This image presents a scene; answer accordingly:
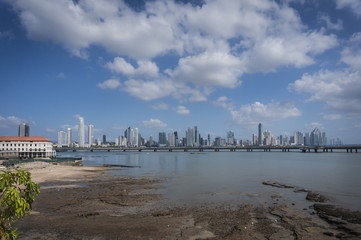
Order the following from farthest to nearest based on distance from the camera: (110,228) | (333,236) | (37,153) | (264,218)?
(37,153), (264,218), (110,228), (333,236)

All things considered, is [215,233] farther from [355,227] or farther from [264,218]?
[355,227]

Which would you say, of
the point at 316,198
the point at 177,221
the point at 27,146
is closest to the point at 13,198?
the point at 177,221

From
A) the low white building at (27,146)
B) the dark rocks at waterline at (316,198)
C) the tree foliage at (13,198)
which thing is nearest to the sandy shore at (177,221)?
the dark rocks at waterline at (316,198)

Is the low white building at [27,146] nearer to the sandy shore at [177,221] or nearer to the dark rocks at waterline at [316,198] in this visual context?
the sandy shore at [177,221]

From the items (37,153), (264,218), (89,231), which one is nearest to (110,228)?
(89,231)

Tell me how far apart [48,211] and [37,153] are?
371ft

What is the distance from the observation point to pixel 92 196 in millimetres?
34469

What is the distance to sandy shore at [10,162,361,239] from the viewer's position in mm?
19500

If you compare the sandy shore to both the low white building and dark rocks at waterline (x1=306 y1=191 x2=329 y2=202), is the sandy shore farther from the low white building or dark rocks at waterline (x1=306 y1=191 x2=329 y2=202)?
the low white building

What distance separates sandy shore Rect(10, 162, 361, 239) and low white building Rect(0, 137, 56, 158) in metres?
105

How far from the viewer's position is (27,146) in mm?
122312

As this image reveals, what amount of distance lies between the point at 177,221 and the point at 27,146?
12415cm

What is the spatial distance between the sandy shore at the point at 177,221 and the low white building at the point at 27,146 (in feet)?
346

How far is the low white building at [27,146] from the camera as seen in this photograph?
391 feet
